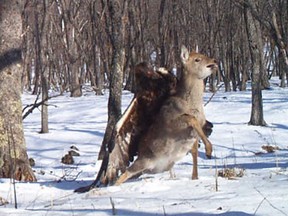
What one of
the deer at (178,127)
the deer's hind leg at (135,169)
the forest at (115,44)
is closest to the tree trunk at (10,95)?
the forest at (115,44)

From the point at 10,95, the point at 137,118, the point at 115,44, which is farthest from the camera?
the point at 115,44

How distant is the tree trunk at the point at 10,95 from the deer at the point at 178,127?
2177 millimetres

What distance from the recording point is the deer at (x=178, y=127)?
6766 mm

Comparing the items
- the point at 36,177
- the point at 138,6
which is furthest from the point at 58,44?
the point at 36,177

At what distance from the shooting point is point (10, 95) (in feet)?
28.4

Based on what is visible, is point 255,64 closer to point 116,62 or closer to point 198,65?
point 116,62

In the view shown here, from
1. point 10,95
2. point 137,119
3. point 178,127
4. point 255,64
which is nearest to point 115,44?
point 10,95

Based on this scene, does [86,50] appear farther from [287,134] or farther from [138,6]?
[287,134]

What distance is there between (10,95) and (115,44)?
245 centimetres

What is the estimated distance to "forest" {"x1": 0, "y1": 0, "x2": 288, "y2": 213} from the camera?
28.5ft

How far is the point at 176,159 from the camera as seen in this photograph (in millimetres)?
6926

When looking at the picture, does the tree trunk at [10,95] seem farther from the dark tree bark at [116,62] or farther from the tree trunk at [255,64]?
the tree trunk at [255,64]

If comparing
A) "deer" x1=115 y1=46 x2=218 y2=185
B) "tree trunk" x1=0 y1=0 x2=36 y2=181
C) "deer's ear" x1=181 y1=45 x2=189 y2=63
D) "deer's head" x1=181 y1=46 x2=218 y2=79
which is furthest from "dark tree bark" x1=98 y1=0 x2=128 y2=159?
"deer" x1=115 y1=46 x2=218 y2=185

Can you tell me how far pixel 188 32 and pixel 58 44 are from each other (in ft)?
34.2
